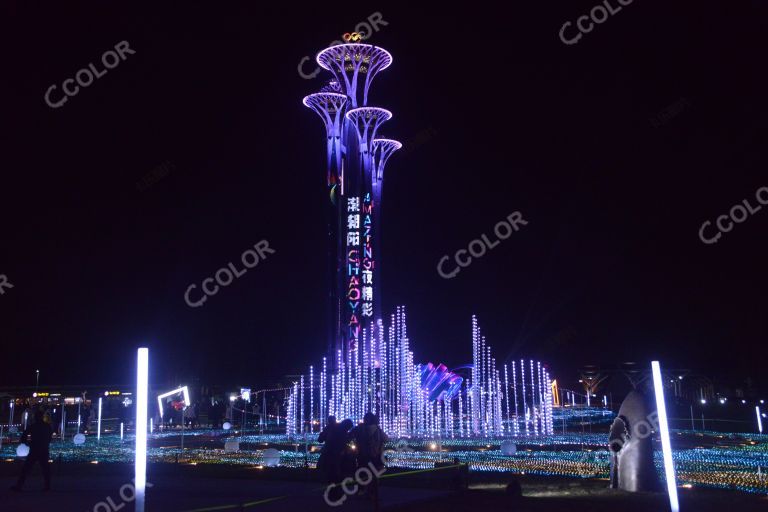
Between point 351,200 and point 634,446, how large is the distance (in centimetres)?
2594

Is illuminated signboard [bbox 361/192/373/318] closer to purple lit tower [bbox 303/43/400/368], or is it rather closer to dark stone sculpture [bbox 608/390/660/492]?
purple lit tower [bbox 303/43/400/368]

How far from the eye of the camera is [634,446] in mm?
10234

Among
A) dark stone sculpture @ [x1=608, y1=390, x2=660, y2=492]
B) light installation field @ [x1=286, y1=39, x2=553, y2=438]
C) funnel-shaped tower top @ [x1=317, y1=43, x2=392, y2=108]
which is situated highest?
funnel-shaped tower top @ [x1=317, y1=43, x2=392, y2=108]

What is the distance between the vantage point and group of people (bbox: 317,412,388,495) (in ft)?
31.4

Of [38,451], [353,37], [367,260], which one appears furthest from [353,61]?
[38,451]

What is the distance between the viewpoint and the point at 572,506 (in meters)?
9.16

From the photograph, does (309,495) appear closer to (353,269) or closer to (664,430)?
(664,430)

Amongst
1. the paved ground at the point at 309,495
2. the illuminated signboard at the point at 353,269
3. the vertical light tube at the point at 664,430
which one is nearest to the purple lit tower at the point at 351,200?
the illuminated signboard at the point at 353,269

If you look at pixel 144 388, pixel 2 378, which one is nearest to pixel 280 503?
pixel 144 388

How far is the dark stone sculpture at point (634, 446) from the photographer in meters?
10.1

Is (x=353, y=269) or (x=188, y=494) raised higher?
(x=353, y=269)

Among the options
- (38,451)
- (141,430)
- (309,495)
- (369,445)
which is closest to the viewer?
(141,430)

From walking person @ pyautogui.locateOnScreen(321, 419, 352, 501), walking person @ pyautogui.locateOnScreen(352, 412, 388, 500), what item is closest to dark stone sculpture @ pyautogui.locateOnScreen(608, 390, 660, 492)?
walking person @ pyautogui.locateOnScreen(352, 412, 388, 500)

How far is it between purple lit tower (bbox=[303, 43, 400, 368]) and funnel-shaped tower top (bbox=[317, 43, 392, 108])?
0.07m
